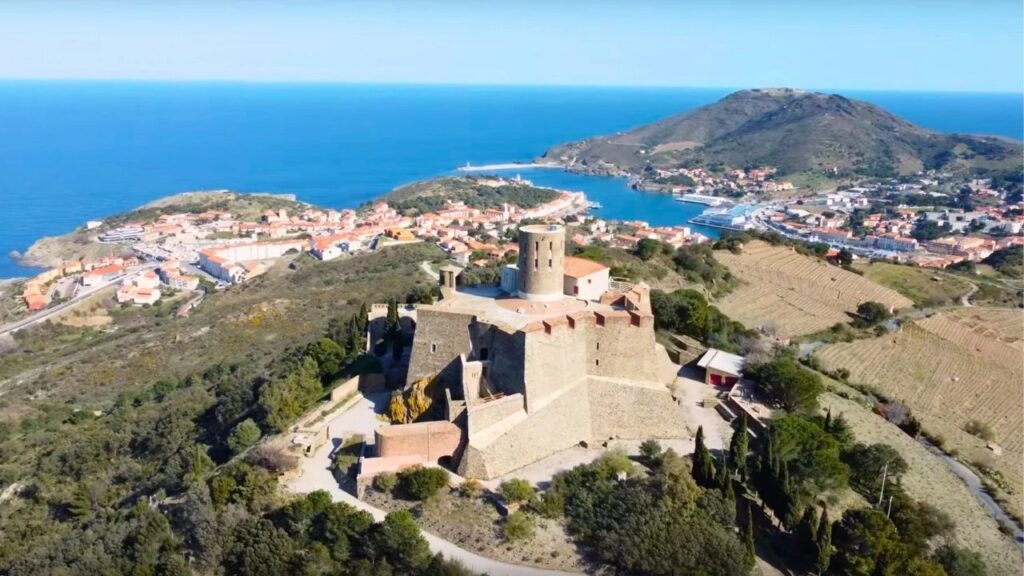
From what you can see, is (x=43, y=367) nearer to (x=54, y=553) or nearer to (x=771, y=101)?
(x=54, y=553)

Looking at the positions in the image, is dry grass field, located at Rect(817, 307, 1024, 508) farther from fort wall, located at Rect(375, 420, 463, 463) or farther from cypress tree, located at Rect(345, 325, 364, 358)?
cypress tree, located at Rect(345, 325, 364, 358)

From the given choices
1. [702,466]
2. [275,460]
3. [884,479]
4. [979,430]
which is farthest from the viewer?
[979,430]

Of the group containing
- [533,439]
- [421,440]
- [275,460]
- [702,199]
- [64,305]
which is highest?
[421,440]

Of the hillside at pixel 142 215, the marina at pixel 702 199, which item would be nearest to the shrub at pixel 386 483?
the hillside at pixel 142 215

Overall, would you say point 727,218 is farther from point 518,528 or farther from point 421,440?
point 518,528

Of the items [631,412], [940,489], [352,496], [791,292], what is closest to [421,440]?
[352,496]

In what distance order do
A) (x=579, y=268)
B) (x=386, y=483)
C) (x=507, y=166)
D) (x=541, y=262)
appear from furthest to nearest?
(x=507, y=166) < (x=579, y=268) < (x=541, y=262) < (x=386, y=483)

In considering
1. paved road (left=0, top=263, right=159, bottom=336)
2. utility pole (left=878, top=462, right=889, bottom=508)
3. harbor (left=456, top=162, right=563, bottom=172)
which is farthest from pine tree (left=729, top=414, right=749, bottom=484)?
harbor (left=456, top=162, right=563, bottom=172)

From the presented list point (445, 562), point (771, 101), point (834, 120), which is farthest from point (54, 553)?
point (771, 101)

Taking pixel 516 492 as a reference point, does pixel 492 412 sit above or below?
above
